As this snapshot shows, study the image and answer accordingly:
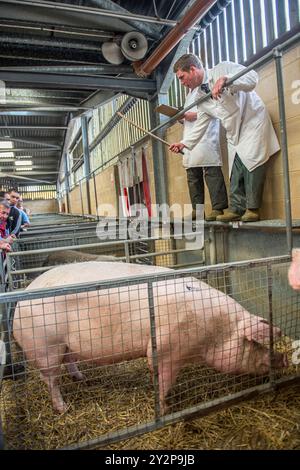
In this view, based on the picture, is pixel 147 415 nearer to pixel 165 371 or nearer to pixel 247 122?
pixel 165 371

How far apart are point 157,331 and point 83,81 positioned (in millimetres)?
4289

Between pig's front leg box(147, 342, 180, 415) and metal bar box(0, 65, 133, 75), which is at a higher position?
metal bar box(0, 65, 133, 75)

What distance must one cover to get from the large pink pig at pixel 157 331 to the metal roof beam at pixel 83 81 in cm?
387

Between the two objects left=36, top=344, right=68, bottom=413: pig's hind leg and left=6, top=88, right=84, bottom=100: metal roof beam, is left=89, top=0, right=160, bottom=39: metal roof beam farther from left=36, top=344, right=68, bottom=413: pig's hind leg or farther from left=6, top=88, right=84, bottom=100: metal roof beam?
left=36, top=344, right=68, bottom=413: pig's hind leg

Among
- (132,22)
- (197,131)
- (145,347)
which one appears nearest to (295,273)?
(145,347)

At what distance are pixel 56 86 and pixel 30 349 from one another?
425 cm

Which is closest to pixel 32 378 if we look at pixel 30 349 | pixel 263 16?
pixel 30 349

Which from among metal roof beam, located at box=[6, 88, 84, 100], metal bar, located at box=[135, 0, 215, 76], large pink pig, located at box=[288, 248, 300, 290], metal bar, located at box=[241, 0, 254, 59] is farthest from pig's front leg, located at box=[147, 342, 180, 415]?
metal roof beam, located at box=[6, 88, 84, 100]

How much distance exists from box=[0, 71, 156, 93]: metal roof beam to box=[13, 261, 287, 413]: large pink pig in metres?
3.87

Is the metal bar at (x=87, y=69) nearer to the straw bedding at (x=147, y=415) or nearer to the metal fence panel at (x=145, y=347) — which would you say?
the metal fence panel at (x=145, y=347)

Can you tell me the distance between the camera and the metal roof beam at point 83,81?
4.82m

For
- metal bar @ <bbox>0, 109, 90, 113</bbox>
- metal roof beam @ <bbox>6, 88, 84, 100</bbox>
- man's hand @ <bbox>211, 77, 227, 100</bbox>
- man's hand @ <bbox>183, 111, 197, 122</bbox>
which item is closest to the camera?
man's hand @ <bbox>211, 77, 227, 100</bbox>

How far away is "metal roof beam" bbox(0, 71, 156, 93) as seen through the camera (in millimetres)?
4820
